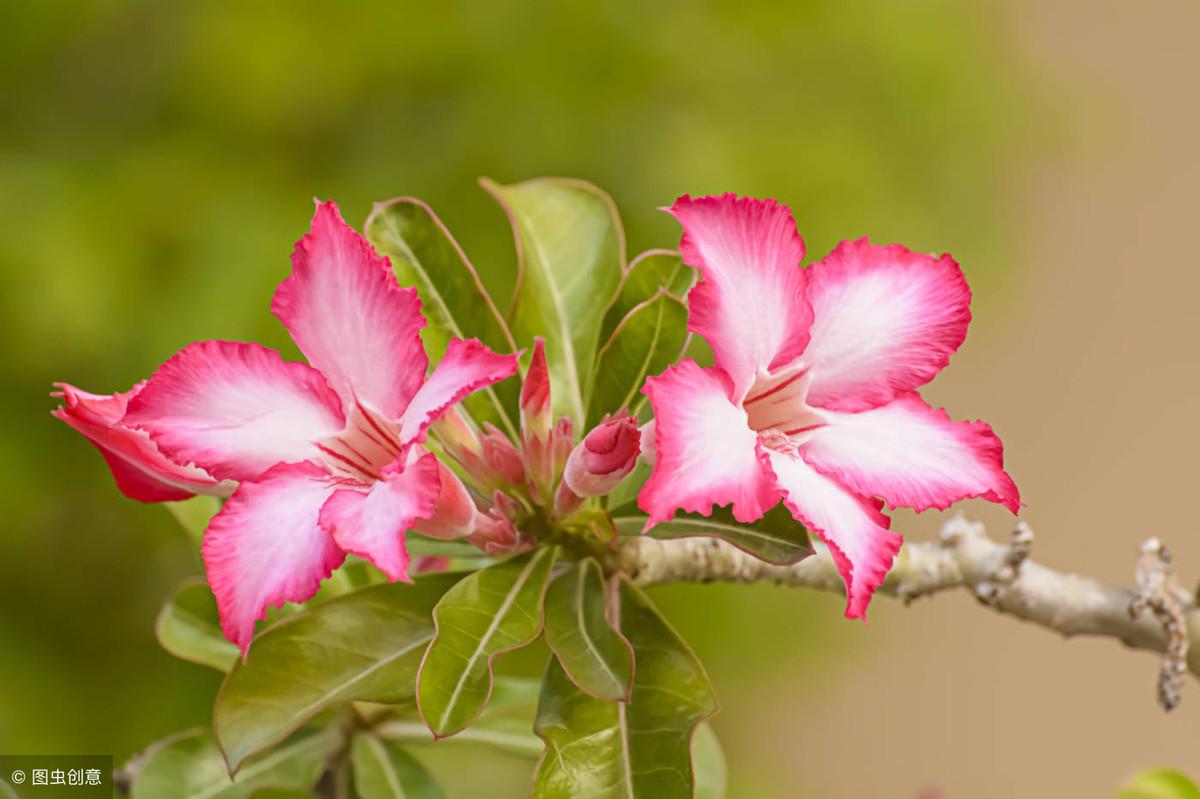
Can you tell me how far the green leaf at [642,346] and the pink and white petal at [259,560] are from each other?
0.68 ft

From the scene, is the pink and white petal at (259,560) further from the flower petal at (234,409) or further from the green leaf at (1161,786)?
the green leaf at (1161,786)

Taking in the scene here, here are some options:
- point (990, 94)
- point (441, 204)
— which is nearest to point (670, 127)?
point (441, 204)

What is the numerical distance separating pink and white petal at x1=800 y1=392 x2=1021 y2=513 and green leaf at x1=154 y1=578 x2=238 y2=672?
0.45 metres

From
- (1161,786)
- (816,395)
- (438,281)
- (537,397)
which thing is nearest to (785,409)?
(816,395)

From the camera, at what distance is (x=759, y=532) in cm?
51

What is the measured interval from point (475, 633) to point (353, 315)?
156mm

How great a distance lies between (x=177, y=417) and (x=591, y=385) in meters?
0.23

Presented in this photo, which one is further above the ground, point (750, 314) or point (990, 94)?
point (990, 94)

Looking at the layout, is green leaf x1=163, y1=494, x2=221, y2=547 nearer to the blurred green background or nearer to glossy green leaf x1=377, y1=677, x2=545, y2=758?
glossy green leaf x1=377, y1=677, x2=545, y2=758

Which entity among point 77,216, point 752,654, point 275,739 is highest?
point 77,216

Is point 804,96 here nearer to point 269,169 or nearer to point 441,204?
point 441,204

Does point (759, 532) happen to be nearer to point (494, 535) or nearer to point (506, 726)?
point (494, 535)

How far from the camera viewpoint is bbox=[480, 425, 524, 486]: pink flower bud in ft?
1.85

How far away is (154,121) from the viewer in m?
2.05
